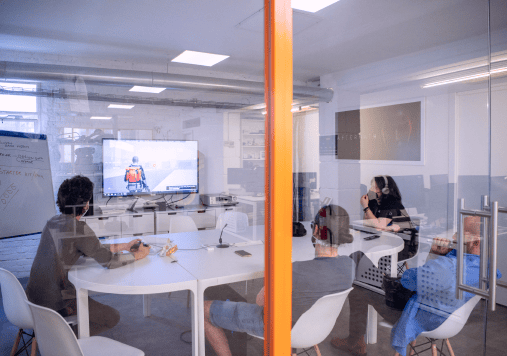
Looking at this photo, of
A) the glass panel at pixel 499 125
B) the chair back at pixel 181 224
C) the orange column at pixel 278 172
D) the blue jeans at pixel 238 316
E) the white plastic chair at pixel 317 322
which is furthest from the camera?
the glass panel at pixel 499 125

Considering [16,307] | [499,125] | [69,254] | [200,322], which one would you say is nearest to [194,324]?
[200,322]

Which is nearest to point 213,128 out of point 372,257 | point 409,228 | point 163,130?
point 163,130

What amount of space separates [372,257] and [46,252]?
1891 mm

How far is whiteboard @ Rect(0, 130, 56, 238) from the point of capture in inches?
72.8

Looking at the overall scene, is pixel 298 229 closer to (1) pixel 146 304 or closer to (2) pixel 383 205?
(2) pixel 383 205

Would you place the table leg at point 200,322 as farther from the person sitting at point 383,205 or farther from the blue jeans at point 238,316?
the person sitting at point 383,205

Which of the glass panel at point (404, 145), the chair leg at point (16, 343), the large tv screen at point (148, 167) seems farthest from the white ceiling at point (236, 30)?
the chair leg at point (16, 343)

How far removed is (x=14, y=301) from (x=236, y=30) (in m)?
1.88

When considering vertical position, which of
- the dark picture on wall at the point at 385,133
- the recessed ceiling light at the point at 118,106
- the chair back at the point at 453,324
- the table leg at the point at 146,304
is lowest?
the chair back at the point at 453,324

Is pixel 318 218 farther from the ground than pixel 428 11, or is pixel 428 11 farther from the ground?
pixel 428 11

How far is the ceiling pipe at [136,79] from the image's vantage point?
179cm

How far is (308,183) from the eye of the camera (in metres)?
1.91

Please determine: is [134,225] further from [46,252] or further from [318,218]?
[318,218]

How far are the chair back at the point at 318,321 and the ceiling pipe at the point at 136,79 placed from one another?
3.71 ft
